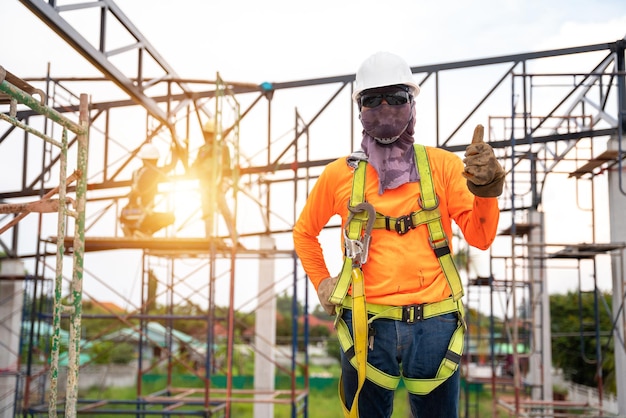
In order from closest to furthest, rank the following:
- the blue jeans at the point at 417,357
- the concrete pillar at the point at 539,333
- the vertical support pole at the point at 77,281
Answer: the blue jeans at the point at 417,357, the vertical support pole at the point at 77,281, the concrete pillar at the point at 539,333

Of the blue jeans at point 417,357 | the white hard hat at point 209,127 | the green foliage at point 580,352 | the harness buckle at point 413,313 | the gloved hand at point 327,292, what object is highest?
the white hard hat at point 209,127

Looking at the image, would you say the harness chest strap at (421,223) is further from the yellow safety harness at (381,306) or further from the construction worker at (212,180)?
the construction worker at (212,180)

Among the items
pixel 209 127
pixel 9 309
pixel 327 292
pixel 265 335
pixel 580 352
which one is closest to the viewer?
pixel 327 292

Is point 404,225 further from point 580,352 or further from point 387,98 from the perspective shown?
point 580,352

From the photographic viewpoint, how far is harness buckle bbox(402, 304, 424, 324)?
269 cm

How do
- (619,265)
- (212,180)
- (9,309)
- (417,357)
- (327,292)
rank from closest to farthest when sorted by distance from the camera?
(417,357)
(327,292)
(212,180)
(619,265)
(9,309)

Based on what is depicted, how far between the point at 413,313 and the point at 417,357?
17cm

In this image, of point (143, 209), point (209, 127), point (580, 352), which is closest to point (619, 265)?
point (209, 127)

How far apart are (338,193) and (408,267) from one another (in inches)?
20.6

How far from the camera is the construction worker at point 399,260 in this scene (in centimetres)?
269

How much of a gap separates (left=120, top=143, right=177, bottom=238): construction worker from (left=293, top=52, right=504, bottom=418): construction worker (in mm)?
7760

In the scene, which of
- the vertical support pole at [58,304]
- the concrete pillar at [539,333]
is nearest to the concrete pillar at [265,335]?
the concrete pillar at [539,333]

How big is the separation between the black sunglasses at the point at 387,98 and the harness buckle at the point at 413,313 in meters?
0.84

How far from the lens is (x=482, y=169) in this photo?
2391mm
